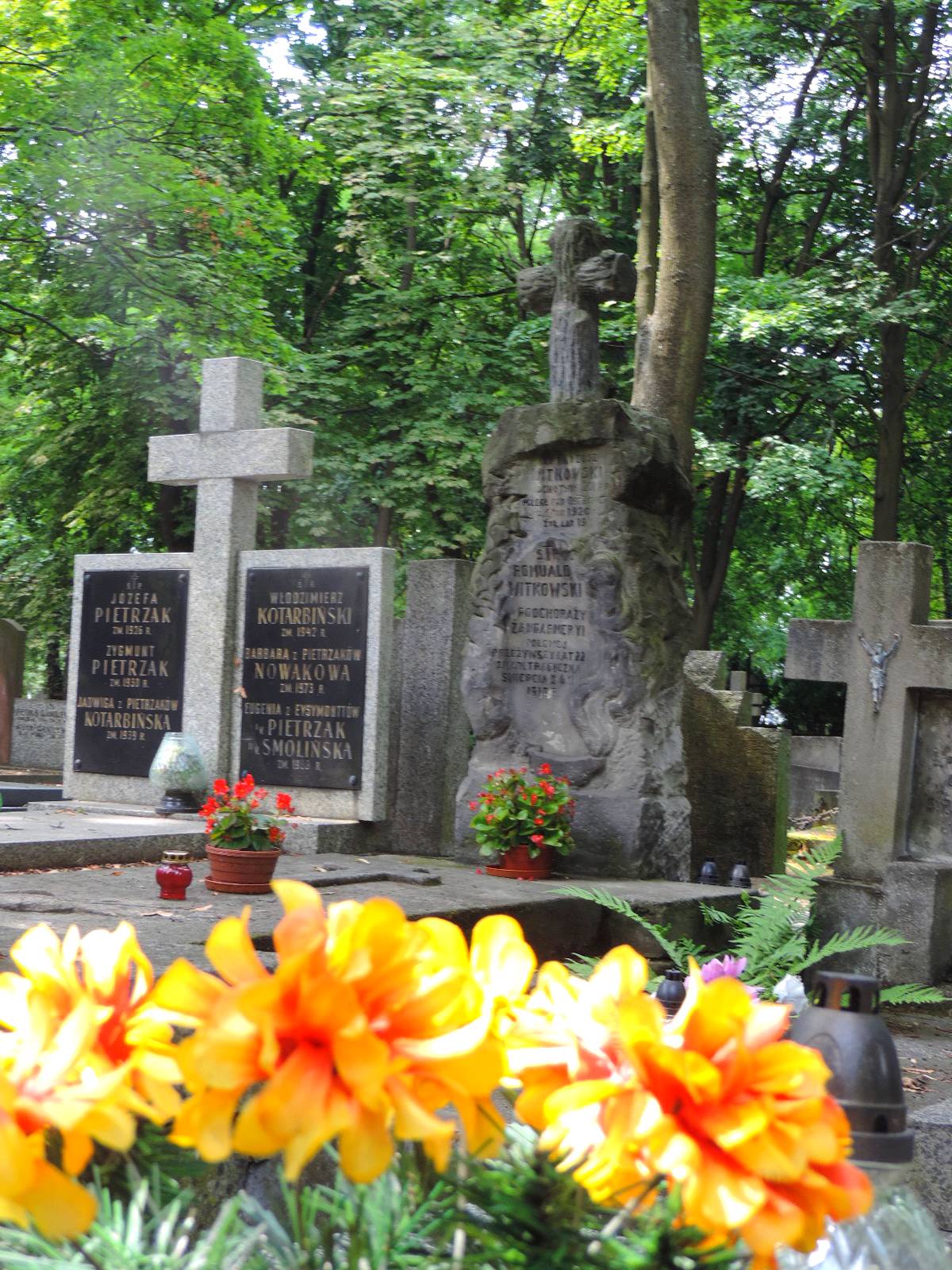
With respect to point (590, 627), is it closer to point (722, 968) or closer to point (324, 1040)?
point (722, 968)

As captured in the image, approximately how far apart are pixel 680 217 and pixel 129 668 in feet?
18.1

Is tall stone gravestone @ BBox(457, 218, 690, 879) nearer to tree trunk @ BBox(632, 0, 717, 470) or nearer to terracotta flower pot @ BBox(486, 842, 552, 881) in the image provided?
terracotta flower pot @ BBox(486, 842, 552, 881)

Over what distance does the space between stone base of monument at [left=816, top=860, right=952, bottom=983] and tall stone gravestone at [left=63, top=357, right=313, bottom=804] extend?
14.9 ft

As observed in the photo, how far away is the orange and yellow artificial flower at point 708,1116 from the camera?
2.46 ft

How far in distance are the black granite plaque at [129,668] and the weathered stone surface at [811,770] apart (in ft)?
26.9

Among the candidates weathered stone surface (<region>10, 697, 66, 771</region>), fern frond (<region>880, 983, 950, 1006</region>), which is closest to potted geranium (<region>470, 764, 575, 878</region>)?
fern frond (<region>880, 983, 950, 1006</region>)

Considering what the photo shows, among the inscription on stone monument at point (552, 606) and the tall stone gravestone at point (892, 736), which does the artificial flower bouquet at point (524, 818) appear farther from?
the tall stone gravestone at point (892, 736)

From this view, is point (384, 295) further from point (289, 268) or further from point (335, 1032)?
point (335, 1032)

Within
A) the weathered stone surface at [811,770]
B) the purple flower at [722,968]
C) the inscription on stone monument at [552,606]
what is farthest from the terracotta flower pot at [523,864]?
the weathered stone surface at [811,770]

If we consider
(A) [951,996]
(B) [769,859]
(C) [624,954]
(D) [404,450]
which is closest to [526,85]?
(D) [404,450]

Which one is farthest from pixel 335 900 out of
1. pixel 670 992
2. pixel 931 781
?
pixel 931 781

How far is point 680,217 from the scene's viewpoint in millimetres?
11680

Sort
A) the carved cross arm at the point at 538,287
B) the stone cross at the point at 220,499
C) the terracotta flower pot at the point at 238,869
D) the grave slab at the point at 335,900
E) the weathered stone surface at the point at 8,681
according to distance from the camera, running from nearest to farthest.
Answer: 1. the grave slab at the point at 335,900
2. the terracotta flower pot at the point at 238,869
3. the carved cross arm at the point at 538,287
4. the stone cross at the point at 220,499
5. the weathered stone surface at the point at 8,681

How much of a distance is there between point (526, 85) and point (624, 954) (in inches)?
714
